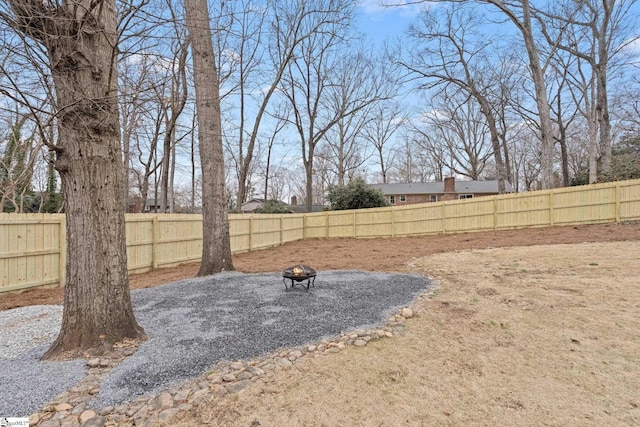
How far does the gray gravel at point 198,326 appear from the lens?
2.02 metres

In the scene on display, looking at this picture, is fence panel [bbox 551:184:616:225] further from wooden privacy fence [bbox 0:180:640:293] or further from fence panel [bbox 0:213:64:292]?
fence panel [bbox 0:213:64:292]

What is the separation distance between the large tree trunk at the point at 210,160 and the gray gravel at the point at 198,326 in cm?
79

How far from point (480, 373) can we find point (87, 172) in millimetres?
3424

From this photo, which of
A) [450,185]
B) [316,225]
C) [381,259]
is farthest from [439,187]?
[381,259]

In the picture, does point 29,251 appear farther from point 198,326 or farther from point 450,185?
point 450,185

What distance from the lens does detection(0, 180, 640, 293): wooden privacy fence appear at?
4.80 metres

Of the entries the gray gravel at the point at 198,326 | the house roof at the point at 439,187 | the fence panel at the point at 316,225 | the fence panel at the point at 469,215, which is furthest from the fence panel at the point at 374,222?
the house roof at the point at 439,187

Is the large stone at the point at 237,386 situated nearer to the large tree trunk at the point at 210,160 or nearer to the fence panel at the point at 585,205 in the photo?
the large tree trunk at the point at 210,160

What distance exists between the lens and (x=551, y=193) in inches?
393

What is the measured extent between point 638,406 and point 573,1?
17.6m

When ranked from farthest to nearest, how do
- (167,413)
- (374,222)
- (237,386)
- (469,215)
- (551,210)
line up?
(374,222) < (469,215) < (551,210) < (237,386) < (167,413)

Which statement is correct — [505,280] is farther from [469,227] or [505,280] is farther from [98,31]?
[469,227]

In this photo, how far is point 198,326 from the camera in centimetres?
303

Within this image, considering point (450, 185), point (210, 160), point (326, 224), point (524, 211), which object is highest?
point (450, 185)
